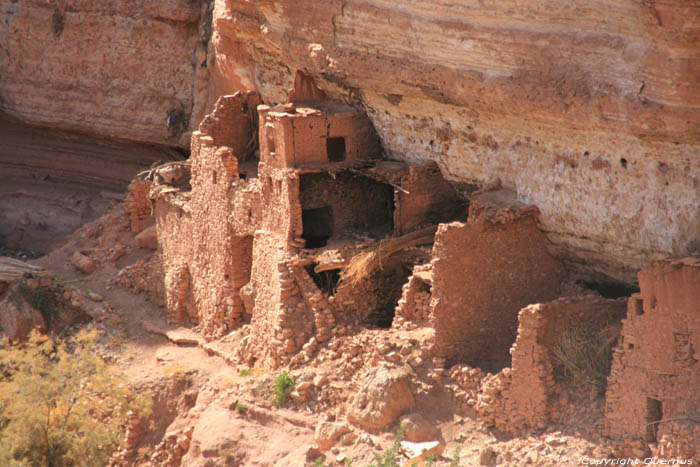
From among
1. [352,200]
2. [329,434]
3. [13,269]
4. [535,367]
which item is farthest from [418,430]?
[13,269]

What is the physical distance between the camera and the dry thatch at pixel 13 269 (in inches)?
821

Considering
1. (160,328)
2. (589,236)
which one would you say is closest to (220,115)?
(160,328)

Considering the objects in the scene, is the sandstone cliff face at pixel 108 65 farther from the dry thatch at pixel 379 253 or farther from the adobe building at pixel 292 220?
the dry thatch at pixel 379 253

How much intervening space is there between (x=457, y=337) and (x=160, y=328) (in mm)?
6564

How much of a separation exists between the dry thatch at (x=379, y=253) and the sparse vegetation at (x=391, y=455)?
8.90 feet

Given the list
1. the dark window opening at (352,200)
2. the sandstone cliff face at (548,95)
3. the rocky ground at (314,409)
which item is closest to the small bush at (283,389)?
the rocky ground at (314,409)

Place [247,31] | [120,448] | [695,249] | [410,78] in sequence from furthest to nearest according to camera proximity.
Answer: [247,31]
[120,448]
[410,78]
[695,249]

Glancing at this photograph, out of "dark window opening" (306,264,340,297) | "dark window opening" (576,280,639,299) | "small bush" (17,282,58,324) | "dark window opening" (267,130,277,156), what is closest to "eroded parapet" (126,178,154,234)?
"small bush" (17,282,58,324)

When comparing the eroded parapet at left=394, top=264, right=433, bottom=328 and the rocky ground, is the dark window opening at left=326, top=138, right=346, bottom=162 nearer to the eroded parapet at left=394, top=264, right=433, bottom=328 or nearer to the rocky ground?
the eroded parapet at left=394, top=264, right=433, bottom=328

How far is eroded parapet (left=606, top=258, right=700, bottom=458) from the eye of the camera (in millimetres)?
→ 12508

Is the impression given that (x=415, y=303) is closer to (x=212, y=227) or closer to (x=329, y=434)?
(x=329, y=434)

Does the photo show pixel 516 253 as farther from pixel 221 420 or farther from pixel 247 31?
pixel 247 31

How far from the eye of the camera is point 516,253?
596 inches

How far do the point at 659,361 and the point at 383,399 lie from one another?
3438mm
